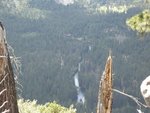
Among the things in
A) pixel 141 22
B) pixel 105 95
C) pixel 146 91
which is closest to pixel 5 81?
pixel 105 95

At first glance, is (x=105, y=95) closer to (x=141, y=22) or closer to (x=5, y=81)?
(x=5, y=81)

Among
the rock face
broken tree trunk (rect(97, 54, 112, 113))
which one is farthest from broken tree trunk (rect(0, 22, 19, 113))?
the rock face

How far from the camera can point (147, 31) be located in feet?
49.0

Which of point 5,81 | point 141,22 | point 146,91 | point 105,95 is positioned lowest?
point 146,91

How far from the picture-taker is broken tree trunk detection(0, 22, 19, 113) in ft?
24.1

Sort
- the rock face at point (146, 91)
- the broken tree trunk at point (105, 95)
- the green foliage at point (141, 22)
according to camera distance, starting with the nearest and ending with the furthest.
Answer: the broken tree trunk at point (105, 95)
the green foliage at point (141, 22)
the rock face at point (146, 91)

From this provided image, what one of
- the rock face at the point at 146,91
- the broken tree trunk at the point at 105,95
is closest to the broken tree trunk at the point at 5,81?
the broken tree trunk at the point at 105,95

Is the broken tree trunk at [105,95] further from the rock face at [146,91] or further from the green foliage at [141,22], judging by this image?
the rock face at [146,91]

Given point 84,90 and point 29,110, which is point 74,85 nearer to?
point 84,90

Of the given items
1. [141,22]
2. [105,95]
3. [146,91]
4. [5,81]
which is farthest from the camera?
[146,91]

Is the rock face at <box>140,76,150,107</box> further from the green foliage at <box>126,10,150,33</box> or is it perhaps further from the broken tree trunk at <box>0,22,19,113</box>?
the broken tree trunk at <box>0,22,19,113</box>

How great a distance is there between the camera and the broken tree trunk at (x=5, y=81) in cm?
734

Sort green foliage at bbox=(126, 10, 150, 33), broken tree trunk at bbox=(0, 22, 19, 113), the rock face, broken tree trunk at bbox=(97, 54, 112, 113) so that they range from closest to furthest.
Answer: broken tree trunk at bbox=(97, 54, 112, 113) → broken tree trunk at bbox=(0, 22, 19, 113) → green foliage at bbox=(126, 10, 150, 33) → the rock face

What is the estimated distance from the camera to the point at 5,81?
7.36 metres
